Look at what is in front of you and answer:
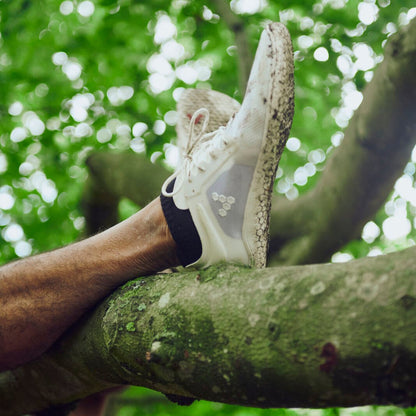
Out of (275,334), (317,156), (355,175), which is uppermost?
(275,334)

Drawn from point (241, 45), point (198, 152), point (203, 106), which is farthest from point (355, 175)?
point (241, 45)

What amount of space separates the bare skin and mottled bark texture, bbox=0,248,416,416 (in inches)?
4.7

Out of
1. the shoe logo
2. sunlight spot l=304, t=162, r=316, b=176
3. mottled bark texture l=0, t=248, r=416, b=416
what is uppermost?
the shoe logo

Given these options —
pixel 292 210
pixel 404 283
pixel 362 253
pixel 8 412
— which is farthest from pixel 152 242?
pixel 362 253

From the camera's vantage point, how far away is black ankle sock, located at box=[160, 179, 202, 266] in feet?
4.13


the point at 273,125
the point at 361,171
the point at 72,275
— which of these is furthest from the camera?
the point at 361,171

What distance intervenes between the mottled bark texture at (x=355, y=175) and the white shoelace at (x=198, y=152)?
968 mm

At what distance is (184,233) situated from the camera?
1.26m

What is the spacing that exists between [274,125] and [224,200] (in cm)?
24

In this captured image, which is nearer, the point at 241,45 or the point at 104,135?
the point at 241,45

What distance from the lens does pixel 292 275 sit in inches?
36.9

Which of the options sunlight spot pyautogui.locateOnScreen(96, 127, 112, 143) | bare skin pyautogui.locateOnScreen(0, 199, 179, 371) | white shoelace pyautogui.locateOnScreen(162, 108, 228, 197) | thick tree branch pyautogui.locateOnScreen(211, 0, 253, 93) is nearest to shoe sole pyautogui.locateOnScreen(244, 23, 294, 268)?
white shoelace pyautogui.locateOnScreen(162, 108, 228, 197)

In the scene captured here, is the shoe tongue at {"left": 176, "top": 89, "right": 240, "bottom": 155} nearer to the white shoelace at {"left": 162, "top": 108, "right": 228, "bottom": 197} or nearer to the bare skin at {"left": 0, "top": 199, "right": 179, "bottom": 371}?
the white shoelace at {"left": 162, "top": 108, "right": 228, "bottom": 197}

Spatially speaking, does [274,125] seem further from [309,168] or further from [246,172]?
[309,168]
